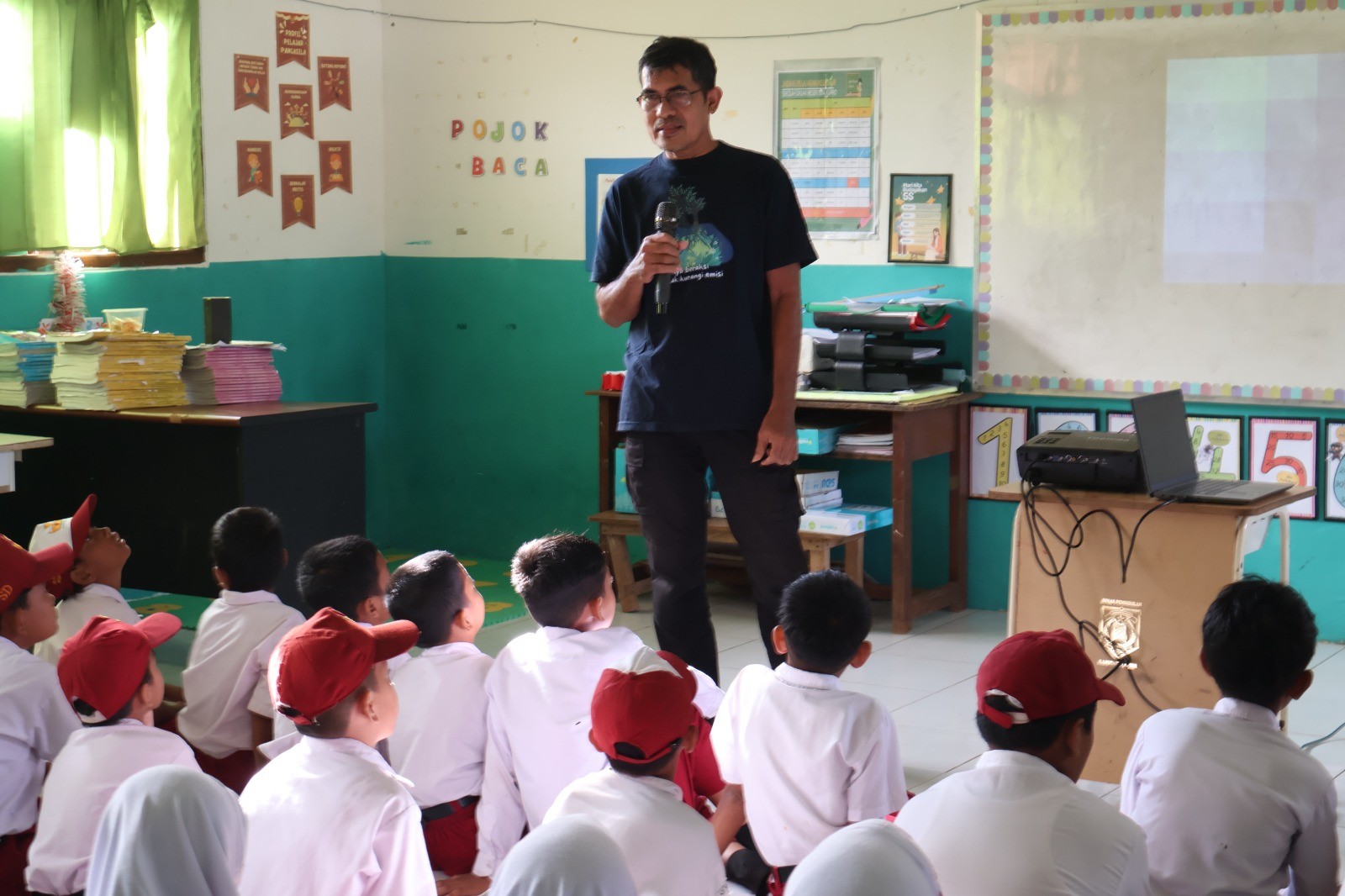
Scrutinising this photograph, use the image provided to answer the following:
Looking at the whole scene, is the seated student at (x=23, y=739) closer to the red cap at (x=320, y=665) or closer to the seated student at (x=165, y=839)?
the red cap at (x=320, y=665)

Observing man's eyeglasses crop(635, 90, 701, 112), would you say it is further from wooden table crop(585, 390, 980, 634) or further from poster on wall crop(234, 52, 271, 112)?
poster on wall crop(234, 52, 271, 112)

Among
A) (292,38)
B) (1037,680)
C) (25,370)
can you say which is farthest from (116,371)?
(1037,680)

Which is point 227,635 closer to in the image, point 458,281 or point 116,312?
point 116,312

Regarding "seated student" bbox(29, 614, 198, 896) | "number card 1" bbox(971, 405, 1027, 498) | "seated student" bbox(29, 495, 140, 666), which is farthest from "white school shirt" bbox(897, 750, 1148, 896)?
"number card 1" bbox(971, 405, 1027, 498)

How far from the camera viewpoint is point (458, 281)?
620 centimetres

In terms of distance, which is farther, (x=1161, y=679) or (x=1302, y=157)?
(x=1302, y=157)

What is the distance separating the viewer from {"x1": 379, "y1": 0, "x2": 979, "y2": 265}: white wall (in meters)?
5.18

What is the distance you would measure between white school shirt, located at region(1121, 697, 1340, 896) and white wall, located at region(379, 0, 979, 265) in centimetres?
325

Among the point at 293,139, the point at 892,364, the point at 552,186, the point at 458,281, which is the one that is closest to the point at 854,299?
the point at 892,364

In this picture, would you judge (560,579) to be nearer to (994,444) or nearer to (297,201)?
(994,444)

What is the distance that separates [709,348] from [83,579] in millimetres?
1605

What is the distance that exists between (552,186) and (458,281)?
0.60 metres

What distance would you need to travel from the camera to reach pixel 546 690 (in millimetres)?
2602

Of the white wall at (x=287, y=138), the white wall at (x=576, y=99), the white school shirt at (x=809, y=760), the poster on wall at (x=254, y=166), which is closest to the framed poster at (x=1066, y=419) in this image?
the white wall at (x=576, y=99)
